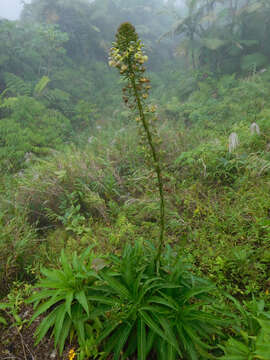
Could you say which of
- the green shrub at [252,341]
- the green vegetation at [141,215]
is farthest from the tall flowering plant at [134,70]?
the green shrub at [252,341]

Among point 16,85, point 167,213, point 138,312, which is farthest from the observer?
point 16,85

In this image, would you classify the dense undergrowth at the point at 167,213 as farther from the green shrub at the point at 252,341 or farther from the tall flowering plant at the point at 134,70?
the tall flowering plant at the point at 134,70

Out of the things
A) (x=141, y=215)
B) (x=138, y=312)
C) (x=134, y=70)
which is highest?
(x=134, y=70)

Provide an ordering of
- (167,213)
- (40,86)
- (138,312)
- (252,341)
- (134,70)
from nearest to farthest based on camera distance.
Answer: (134,70) < (252,341) < (138,312) < (167,213) < (40,86)

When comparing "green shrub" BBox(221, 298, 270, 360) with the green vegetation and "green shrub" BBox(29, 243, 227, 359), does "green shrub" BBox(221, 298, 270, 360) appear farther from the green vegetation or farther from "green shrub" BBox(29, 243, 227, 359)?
"green shrub" BBox(29, 243, 227, 359)

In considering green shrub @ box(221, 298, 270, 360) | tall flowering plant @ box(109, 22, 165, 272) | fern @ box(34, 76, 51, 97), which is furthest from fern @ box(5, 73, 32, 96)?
green shrub @ box(221, 298, 270, 360)

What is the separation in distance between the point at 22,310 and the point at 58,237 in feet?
3.56

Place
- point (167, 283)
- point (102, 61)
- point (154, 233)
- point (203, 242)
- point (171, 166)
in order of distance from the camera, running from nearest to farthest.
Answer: point (167, 283), point (203, 242), point (154, 233), point (171, 166), point (102, 61)

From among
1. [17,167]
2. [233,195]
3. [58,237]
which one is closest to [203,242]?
[233,195]

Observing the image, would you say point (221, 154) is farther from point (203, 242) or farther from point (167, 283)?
→ point (167, 283)

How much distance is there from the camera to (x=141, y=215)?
3.31 metres

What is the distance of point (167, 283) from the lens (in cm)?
176

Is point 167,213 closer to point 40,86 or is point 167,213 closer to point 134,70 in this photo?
point 134,70

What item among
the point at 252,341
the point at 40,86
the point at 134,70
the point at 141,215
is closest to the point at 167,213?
the point at 141,215
